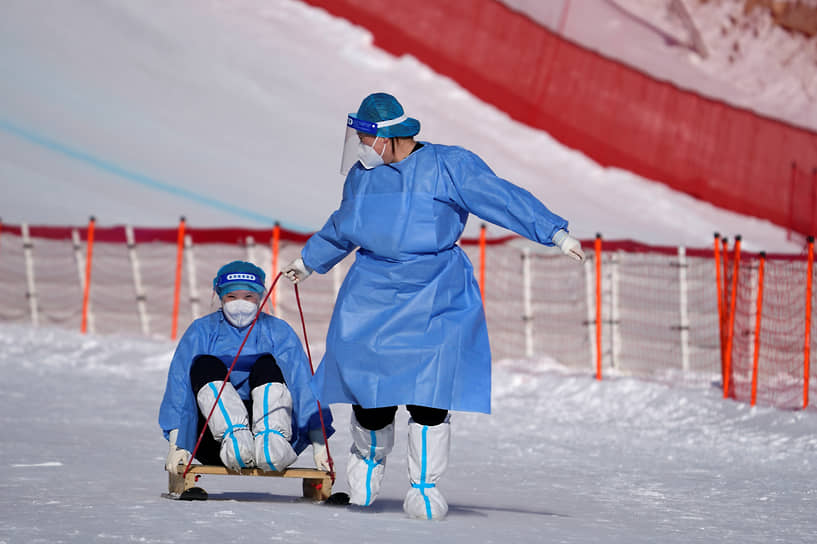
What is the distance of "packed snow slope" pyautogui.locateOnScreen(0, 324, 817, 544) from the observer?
4242 millimetres

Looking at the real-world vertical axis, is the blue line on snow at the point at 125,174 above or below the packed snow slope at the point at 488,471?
above

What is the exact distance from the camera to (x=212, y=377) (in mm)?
5062

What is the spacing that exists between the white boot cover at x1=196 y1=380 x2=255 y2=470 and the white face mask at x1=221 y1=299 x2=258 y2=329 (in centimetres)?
32

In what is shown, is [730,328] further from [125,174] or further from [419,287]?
[125,174]

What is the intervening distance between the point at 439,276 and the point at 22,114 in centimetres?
1725

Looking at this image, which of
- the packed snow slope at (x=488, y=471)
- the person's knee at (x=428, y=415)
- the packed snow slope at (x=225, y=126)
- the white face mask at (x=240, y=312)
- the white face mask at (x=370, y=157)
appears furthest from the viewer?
the packed snow slope at (x=225, y=126)

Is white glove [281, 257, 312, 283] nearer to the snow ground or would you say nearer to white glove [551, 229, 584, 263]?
the snow ground

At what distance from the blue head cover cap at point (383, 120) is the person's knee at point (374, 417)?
104cm

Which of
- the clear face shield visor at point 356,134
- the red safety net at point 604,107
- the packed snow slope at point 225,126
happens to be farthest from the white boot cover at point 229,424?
the red safety net at point 604,107

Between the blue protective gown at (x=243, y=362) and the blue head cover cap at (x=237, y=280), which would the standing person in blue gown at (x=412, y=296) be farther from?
the blue head cover cap at (x=237, y=280)

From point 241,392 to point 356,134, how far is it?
1150 mm

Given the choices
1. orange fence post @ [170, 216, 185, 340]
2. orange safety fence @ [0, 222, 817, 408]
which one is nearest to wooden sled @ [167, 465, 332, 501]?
orange safety fence @ [0, 222, 817, 408]

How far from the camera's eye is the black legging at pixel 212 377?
16.6 ft

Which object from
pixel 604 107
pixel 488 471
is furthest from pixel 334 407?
pixel 604 107
